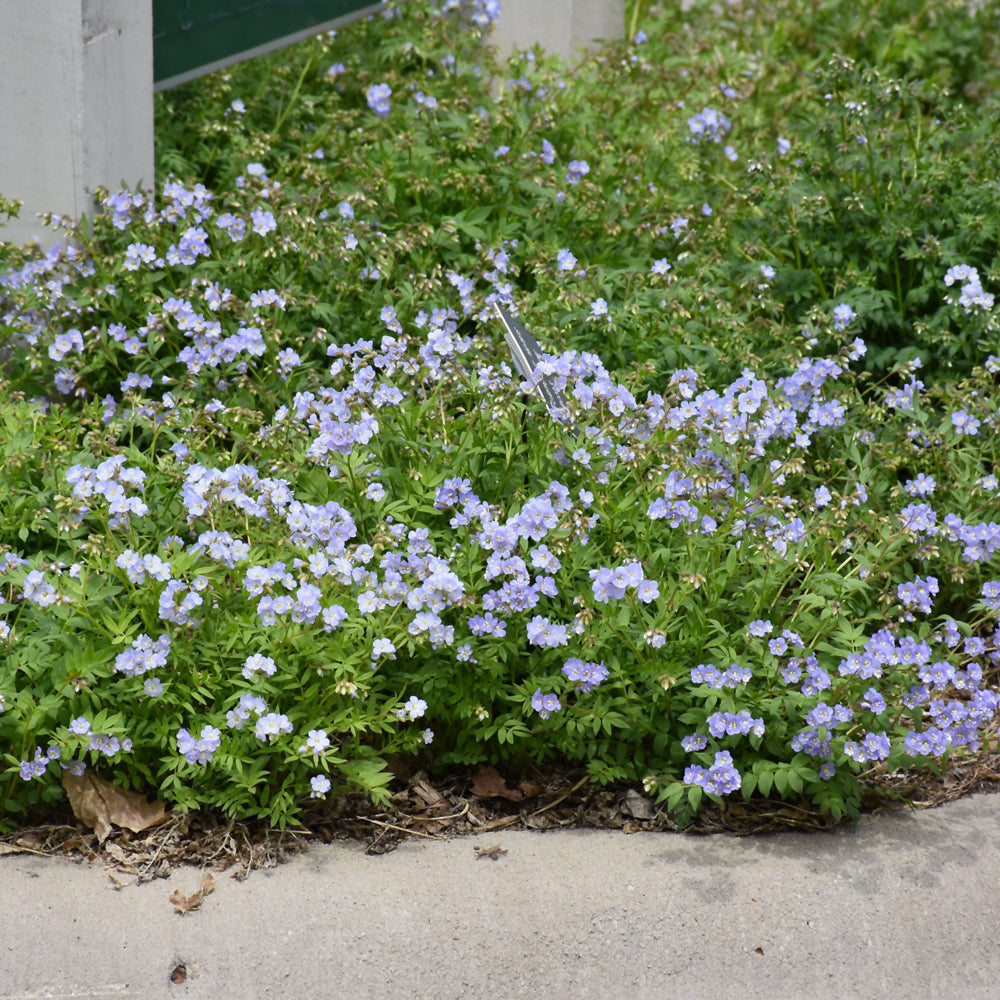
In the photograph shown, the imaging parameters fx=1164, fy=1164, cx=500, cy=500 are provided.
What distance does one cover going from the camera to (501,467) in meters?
3.34

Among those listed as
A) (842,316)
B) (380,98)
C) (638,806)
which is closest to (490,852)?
(638,806)

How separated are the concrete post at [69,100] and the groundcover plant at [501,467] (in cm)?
18

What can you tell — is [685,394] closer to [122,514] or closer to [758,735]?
[758,735]

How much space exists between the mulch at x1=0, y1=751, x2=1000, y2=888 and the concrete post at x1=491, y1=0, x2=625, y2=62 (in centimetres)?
465

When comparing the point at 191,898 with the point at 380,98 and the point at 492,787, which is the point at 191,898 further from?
the point at 380,98

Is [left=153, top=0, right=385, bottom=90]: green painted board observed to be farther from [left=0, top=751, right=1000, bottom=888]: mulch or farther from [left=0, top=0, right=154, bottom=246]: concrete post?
[left=0, top=751, right=1000, bottom=888]: mulch

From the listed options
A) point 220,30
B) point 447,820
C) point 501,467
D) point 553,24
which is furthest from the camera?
point 553,24

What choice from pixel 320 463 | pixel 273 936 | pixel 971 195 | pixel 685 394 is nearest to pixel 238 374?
pixel 320 463

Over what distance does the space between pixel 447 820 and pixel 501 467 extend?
3.24ft

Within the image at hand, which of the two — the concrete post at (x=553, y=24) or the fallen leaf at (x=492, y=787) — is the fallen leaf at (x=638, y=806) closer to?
the fallen leaf at (x=492, y=787)

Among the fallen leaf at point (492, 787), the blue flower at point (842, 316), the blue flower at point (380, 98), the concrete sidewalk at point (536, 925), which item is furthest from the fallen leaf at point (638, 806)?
the blue flower at point (380, 98)

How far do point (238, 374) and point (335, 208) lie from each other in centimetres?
114

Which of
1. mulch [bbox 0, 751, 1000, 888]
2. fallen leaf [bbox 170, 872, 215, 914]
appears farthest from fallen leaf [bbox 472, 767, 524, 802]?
fallen leaf [bbox 170, 872, 215, 914]

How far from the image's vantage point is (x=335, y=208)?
15.7 ft
